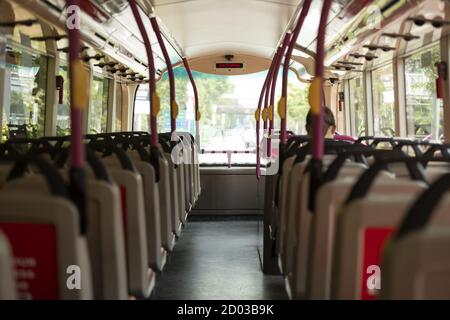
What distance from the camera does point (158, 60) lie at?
9.00m

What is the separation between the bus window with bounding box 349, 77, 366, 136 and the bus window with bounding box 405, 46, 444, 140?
1.81 m

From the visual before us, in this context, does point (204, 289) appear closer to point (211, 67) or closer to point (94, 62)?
point (94, 62)

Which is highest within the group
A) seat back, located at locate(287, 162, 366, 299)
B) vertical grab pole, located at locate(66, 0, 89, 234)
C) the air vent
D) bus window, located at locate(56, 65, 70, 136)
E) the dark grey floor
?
the air vent

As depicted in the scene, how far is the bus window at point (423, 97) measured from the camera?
514cm

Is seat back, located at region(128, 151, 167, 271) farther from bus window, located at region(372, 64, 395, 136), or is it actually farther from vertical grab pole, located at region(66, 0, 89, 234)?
bus window, located at region(372, 64, 395, 136)

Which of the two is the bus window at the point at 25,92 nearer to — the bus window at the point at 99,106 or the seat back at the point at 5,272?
the bus window at the point at 99,106

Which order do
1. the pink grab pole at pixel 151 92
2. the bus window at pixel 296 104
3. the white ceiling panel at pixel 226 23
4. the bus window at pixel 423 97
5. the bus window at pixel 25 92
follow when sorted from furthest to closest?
1. the bus window at pixel 296 104
2. the white ceiling panel at pixel 226 23
3. the bus window at pixel 423 97
4. the bus window at pixel 25 92
5. the pink grab pole at pixel 151 92

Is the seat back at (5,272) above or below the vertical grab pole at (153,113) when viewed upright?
below

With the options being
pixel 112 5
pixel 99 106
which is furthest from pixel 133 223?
pixel 99 106

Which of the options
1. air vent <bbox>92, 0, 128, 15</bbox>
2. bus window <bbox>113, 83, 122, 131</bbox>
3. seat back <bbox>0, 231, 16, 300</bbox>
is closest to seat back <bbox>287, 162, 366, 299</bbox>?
seat back <bbox>0, 231, 16, 300</bbox>

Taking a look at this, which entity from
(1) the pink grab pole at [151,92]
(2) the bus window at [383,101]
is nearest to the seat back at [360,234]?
(1) the pink grab pole at [151,92]

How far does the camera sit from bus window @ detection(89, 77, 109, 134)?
745 centimetres

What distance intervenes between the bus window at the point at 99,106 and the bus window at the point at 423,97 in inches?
165

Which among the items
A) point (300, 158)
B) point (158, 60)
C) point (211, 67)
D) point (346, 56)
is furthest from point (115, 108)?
point (300, 158)
